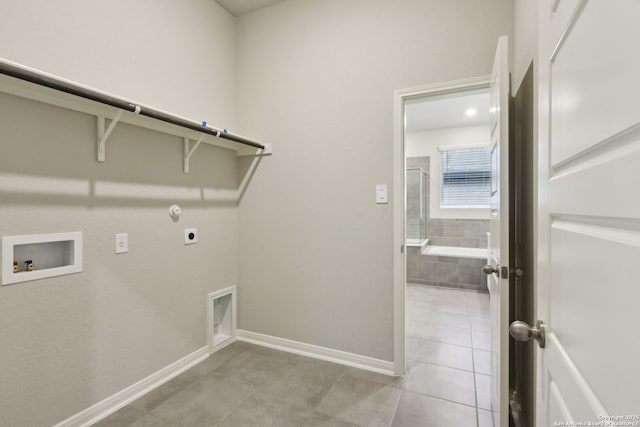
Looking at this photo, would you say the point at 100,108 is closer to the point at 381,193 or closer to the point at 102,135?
the point at 102,135

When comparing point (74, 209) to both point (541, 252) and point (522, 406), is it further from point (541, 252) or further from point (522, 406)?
point (522, 406)

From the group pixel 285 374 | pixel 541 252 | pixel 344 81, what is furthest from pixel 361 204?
pixel 541 252

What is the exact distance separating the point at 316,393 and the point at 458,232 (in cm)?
409

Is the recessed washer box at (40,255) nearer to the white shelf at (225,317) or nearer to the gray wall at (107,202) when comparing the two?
the gray wall at (107,202)

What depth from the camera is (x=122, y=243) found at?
1.88 meters

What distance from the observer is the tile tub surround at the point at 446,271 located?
176 inches

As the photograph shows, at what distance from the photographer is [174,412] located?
181 cm

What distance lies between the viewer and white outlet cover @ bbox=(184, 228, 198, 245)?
7.60 feet

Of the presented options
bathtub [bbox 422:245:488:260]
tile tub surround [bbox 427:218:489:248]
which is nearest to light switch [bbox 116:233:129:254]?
bathtub [bbox 422:245:488:260]

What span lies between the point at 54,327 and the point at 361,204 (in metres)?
1.97

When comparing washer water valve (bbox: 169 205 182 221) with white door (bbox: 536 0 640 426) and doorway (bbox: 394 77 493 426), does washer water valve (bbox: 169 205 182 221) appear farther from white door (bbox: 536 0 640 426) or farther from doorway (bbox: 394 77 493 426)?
white door (bbox: 536 0 640 426)

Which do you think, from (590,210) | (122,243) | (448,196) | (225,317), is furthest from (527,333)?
(448,196)

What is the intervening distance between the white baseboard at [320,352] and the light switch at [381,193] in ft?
3.92

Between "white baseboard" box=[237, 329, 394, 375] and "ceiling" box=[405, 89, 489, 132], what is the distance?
111 inches
